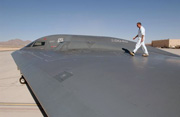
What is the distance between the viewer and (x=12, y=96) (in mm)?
4328

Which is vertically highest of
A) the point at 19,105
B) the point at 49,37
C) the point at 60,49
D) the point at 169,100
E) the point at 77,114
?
the point at 49,37

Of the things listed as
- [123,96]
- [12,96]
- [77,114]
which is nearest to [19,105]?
[12,96]

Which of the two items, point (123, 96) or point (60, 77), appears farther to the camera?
point (60, 77)

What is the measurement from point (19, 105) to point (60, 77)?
115 inches

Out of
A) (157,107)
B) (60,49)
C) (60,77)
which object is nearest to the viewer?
(157,107)

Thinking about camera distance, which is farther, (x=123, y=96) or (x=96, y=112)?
(x=123, y=96)

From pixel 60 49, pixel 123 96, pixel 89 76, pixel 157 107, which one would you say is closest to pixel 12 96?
pixel 60 49

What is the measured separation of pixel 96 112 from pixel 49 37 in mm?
7385

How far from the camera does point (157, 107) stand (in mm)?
980

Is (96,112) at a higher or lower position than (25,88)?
higher

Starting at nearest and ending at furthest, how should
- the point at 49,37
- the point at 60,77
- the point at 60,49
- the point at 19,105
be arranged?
the point at 60,77 < the point at 19,105 < the point at 60,49 < the point at 49,37

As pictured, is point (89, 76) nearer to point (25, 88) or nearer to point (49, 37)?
point (25, 88)

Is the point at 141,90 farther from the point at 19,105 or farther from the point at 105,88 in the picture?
the point at 19,105

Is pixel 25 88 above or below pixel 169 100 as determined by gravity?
below
